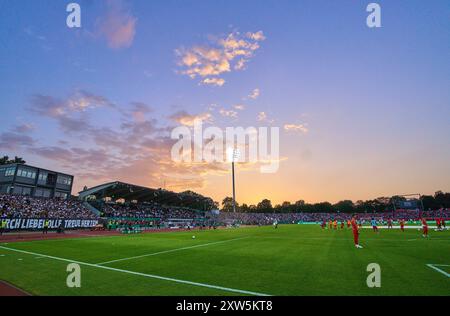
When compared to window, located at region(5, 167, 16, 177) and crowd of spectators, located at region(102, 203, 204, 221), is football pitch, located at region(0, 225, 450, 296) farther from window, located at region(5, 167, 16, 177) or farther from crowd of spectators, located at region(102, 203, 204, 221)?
window, located at region(5, 167, 16, 177)

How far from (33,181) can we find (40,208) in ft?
57.3

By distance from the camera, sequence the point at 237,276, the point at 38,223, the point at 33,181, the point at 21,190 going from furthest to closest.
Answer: the point at 33,181 < the point at 21,190 < the point at 38,223 < the point at 237,276

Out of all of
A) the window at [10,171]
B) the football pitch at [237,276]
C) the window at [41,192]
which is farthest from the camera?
the window at [41,192]

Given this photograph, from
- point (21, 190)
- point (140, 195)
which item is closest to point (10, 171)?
point (21, 190)

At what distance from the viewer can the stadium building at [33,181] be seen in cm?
5284

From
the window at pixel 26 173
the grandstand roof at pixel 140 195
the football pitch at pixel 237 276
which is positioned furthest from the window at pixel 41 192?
the football pitch at pixel 237 276

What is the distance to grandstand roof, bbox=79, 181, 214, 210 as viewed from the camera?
2222 inches

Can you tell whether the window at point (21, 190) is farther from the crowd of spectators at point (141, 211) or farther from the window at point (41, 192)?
the crowd of spectators at point (141, 211)

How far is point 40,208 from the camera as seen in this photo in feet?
142

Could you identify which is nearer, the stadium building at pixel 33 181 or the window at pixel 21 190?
the stadium building at pixel 33 181

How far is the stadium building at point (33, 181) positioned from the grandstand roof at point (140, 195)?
9240 millimetres

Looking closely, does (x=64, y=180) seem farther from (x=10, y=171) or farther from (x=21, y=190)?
(x=10, y=171)

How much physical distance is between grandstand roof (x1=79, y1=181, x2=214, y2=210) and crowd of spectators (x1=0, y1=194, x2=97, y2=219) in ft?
16.0
